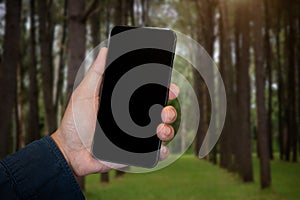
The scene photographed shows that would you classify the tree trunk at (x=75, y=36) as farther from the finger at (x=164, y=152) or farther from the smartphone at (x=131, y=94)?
the finger at (x=164, y=152)

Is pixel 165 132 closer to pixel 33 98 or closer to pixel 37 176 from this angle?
pixel 37 176

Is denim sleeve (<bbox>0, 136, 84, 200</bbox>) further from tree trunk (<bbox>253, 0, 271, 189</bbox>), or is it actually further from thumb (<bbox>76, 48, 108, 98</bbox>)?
tree trunk (<bbox>253, 0, 271, 189</bbox>)

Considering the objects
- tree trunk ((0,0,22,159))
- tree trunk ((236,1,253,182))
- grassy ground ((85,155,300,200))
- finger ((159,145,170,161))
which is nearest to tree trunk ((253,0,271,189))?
grassy ground ((85,155,300,200))

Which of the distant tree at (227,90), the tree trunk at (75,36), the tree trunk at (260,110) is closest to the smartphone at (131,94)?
the tree trunk at (75,36)

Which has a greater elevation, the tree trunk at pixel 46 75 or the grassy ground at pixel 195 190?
the tree trunk at pixel 46 75

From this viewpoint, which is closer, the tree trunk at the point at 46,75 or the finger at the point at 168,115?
the finger at the point at 168,115

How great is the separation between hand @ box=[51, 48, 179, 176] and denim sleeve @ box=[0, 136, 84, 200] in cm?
74

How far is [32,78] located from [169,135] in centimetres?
1957

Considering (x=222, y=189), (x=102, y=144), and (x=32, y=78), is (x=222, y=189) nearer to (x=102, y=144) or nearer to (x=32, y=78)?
(x=32, y=78)

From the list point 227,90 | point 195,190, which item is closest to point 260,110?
point 195,190

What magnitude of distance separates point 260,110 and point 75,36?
693cm

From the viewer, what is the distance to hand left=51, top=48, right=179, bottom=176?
2.46 metres

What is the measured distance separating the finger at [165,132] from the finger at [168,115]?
0.04 metres

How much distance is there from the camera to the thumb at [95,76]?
8.02 ft
